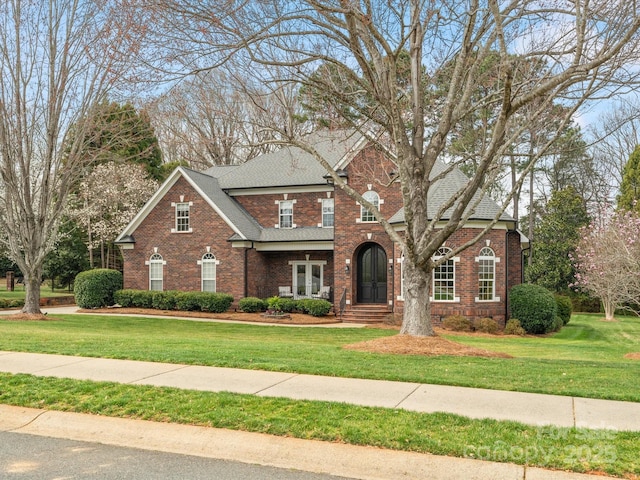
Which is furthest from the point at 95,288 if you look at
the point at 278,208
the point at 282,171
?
the point at 282,171

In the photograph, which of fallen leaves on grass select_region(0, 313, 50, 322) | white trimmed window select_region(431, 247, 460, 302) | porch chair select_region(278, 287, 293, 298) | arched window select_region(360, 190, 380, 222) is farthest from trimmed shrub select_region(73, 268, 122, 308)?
white trimmed window select_region(431, 247, 460, 302)

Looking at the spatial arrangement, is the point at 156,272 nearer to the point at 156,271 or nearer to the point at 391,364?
the point at 156,271

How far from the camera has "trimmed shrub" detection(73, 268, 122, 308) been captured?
27484 mm

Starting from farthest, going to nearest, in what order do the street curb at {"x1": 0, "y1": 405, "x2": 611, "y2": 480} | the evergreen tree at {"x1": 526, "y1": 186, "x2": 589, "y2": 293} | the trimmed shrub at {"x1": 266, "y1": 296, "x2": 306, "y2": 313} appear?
the evergreen tree at {"x1": 526, "y1": 186, "x2": 589, "y2": 293} < the trimmed shrub at {"x1": 266, "y1": 296, "x2": 306, "y2": 313} < the street curb at {"x1": 0, "y1": 405, "x2": 611, "y2": 480}

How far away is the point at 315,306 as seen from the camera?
24750 millimetres

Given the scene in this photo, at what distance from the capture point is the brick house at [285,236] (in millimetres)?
25125

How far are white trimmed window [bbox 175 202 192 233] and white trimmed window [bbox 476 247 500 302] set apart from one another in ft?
45.9

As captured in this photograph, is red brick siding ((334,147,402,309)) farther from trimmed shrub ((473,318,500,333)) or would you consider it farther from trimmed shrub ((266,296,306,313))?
trimmed shrub ((473,318,500,333))

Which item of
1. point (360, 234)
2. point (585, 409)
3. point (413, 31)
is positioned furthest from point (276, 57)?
point (360, 234)

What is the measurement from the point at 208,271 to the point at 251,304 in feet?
10.9

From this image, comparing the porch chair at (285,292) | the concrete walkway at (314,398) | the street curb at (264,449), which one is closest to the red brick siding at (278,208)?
the porch chair at (285,292)

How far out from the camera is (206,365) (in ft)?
Answer: 30.3

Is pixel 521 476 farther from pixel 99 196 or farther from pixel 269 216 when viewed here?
pixel 99 196

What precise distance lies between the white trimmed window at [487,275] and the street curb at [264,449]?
18409 mm
